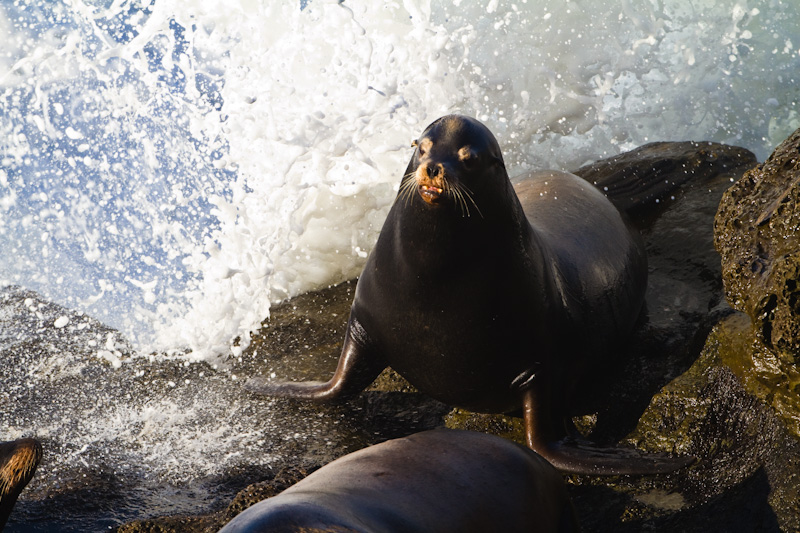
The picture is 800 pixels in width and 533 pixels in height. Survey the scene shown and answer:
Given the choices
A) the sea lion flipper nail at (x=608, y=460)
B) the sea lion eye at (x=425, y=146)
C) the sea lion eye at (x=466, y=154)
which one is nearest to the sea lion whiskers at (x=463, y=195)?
the sea lion eye at (x=466, y=154)

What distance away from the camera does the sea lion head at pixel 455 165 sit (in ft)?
11.6

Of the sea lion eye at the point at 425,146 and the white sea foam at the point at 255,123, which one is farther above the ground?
the sea lion eye at the point at 425,146

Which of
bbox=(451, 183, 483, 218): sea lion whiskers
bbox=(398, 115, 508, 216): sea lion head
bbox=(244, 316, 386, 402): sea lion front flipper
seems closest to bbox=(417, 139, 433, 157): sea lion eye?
bbox=(398, 115, 508, 216): sea lion head

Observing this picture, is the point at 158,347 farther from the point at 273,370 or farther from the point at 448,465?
the point at 448,465

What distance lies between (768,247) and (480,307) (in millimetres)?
1267

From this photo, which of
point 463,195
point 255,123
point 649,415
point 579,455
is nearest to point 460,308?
point 463,195

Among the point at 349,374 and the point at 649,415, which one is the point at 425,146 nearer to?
the point at 349,374

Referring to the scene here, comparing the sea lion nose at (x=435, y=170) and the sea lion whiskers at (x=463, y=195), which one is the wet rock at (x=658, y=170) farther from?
the sea lion nose at (x=435, y=170)

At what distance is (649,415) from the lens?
395cm

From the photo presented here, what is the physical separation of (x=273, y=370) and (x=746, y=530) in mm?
2884

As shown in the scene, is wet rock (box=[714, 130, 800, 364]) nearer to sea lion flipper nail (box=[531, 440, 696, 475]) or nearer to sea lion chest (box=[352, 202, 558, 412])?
sea lion flipper nail (box=[531, 440, 696, 475])

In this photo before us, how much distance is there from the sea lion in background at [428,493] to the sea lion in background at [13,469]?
1007 mm

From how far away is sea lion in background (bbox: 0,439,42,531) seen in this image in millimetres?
2973

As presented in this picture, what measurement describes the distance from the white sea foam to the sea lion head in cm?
247
